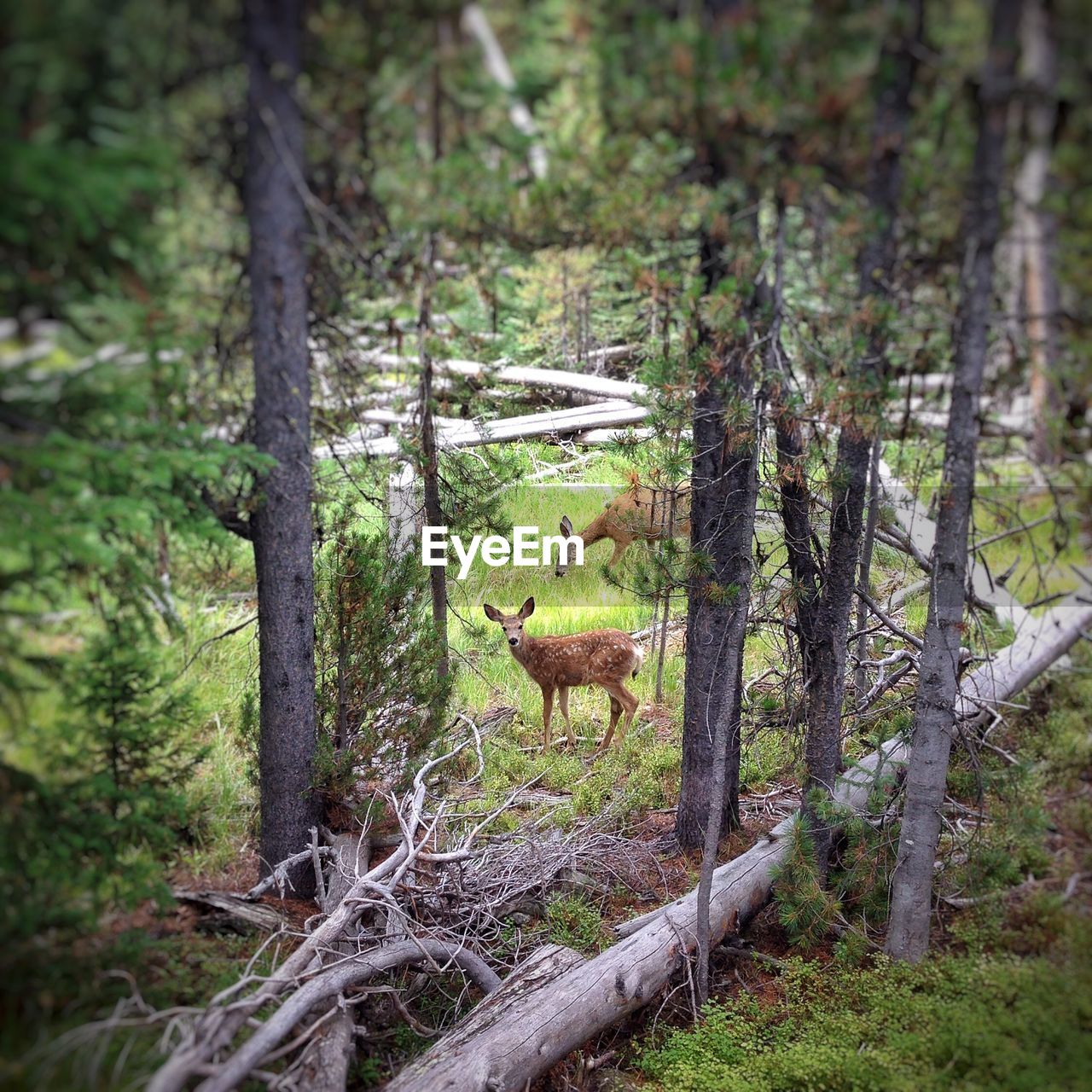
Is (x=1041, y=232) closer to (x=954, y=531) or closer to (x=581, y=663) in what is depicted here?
Answer: (x=954, y=531)

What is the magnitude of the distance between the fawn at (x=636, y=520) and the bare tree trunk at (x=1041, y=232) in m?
2.23

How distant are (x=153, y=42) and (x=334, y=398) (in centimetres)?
179

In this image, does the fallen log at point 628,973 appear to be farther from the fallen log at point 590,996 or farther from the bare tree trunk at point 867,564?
the bare tree trunk at point 867,564

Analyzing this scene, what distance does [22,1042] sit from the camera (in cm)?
333

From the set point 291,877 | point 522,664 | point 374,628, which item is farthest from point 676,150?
point 291,877

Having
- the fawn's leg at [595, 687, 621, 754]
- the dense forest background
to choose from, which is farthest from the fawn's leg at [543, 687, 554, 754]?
the dense forest background

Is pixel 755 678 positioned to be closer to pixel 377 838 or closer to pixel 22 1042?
pixel 377 838

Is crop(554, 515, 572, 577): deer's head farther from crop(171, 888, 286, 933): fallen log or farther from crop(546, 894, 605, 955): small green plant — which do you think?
crop(171, 888, 286, 933): fallen log

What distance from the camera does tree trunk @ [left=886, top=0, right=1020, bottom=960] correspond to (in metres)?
4.11

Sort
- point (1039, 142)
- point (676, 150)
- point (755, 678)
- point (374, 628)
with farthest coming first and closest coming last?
point (755, 678) < point (374, 628) < point (676, 150) < point (1039, 142)

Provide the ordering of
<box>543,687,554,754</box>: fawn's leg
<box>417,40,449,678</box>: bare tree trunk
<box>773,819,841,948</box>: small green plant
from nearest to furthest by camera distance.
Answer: <box>417,40,449,678</box>: bare tree trunk < <box>773,819,841,948</box>: small green plant < <box>543,687,554,754</box>: fawn's leg

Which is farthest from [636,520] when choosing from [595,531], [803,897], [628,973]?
[628,973]

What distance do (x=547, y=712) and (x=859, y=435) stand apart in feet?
11.2

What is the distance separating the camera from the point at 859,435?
187 inches
